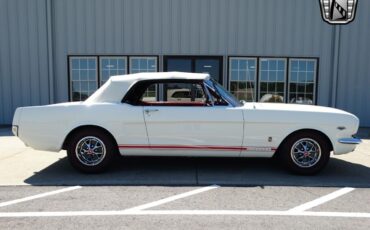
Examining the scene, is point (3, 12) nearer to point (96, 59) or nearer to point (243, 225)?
point (96, 59)

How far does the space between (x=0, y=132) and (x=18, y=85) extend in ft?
6.12

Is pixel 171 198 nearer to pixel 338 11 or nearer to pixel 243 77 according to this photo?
pixel 243 77

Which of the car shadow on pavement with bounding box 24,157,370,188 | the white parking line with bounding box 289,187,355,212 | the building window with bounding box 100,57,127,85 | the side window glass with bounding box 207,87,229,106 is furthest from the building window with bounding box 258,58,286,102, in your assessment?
the white parking line with bounding box 289,187,355,212

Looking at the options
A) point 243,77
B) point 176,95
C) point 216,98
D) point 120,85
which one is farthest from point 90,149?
point 243,77

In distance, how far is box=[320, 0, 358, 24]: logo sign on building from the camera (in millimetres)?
10102

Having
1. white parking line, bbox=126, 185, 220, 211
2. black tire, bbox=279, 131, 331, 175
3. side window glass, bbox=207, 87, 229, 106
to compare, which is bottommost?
white parking line, bbox=126, 185, 220, 211

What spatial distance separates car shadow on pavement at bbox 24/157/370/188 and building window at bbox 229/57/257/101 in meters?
4.64

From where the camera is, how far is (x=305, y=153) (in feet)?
17.0

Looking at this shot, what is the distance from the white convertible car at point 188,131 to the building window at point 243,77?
5325 millimetres

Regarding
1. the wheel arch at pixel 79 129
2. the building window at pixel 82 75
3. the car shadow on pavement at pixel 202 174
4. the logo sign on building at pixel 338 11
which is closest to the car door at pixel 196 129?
the car shadow on pavement at pixel 202 174

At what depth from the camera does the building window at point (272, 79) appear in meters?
10.5

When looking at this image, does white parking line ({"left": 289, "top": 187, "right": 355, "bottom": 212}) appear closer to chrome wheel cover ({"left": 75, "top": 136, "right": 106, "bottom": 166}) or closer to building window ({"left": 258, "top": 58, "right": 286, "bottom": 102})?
chrome wheel cover ({"left": 75, "top": 136, "right": 106, "bottom": 166})

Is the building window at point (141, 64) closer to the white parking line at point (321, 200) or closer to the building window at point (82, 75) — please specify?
the building window at point (82, 75)

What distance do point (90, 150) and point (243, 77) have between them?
645 cm
